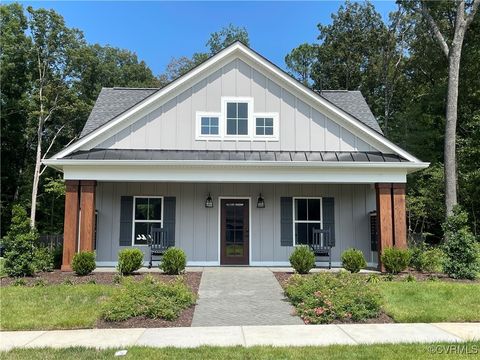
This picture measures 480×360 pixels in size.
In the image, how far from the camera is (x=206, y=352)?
226 inches

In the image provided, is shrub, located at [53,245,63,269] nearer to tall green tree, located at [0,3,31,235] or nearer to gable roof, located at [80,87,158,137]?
gable roof, located at [80,87,158,137]

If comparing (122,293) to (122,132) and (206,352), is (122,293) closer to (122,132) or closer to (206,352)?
(206,352)

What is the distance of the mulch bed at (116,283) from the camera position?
7465mm

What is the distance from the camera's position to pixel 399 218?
1293 cm

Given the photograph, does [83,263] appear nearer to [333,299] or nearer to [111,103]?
[333,299]

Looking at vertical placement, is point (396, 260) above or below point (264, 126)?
below

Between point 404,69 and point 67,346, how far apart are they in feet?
105

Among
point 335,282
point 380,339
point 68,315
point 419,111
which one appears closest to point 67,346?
point 68,315

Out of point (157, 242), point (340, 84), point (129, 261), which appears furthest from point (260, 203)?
point (340, 84)

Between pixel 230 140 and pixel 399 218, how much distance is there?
549 cm

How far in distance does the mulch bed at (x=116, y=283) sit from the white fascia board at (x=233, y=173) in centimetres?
272

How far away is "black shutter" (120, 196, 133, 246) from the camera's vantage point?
14078mm

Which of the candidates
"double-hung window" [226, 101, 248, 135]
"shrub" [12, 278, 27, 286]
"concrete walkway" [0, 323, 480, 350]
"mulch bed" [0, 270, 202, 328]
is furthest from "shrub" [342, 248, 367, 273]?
"shrub" [12, 278, 27, 286]

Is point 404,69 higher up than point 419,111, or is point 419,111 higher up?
point 404,69
